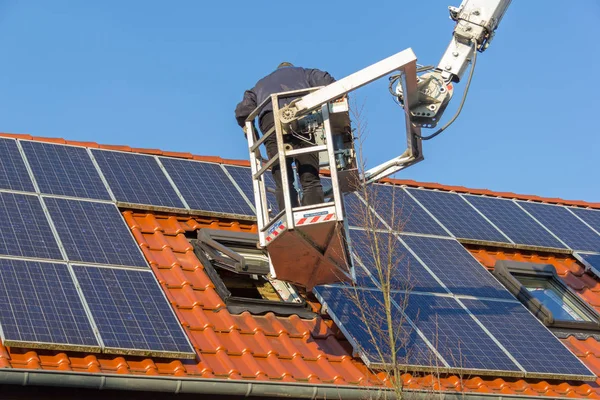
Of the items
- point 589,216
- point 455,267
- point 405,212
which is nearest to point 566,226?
point 589,216

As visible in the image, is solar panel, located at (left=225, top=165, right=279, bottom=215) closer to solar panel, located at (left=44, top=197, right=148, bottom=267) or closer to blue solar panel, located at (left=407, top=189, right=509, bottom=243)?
solar panel, located at (left=44, top=197, right=148, bottom=267)

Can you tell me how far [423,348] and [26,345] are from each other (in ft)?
14.9

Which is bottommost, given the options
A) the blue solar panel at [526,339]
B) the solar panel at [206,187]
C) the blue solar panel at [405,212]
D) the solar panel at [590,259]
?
the blue solar panel at [526,339]

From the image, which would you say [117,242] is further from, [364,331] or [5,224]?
[364,331]

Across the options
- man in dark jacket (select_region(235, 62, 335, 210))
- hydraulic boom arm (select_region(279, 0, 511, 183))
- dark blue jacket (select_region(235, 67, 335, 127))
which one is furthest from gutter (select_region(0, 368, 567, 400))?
dark blue jacket (select_region(235, 67, 335, 127))

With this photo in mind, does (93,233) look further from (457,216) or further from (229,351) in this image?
(457,216)

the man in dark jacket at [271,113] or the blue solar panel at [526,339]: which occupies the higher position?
the man in dark jacket at [271,113]

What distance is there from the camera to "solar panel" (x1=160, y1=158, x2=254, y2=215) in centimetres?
1477

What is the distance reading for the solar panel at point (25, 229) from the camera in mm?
11805

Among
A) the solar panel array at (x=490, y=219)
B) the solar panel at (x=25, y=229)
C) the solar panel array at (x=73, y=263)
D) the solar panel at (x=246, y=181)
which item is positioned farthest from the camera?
the solar panel array at (x=490, y=219)

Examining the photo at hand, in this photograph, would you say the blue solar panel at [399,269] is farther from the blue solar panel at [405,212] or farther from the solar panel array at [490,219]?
the solar panel array at [490,219]

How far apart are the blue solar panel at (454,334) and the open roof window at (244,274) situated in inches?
51.9

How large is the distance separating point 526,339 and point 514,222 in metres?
4.21

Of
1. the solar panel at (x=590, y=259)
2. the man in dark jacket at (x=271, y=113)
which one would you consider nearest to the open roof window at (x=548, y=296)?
the solar panel at (x=590, y=259)
